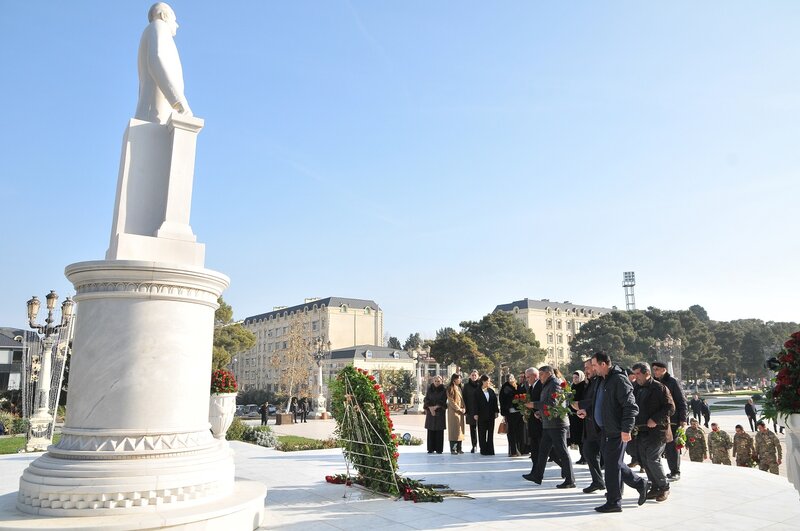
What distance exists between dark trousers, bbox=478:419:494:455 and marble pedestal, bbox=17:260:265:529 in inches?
297

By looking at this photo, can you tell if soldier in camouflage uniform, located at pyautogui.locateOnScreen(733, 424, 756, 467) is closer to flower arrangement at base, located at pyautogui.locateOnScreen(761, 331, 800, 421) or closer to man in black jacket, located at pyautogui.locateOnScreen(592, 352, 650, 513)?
man in black jacket, located at pyautogui.locateOnScreen(592, 352, 650, 513)

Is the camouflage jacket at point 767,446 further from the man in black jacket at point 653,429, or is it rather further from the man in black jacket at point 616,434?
the man in black jacket at point 616,434

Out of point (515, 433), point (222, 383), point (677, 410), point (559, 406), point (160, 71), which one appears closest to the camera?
point (160, 71)

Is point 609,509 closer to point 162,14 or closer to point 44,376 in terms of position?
point 162,14

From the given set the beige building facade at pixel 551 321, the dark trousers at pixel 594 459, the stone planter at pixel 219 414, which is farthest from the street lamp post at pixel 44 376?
the beige building facade at pixel 551 321

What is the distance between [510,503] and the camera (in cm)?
675

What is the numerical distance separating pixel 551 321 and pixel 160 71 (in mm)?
95523

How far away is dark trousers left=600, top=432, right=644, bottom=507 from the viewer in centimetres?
629

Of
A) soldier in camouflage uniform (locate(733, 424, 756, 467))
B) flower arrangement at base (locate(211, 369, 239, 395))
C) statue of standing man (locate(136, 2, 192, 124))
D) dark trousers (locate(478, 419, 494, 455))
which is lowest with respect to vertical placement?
soldier in camouflage uniform (locate(733, 424, 756, 467))

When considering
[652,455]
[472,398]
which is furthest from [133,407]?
[472,398]

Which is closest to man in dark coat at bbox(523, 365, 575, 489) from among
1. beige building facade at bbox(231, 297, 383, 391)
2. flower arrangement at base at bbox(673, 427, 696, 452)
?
flower arrangement at base at bbox(673, 427, 696, 452)

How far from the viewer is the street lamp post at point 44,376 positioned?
14924 mm

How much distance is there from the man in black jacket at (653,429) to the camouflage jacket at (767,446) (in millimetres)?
8160

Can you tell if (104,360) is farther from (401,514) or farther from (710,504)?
(710,504)
